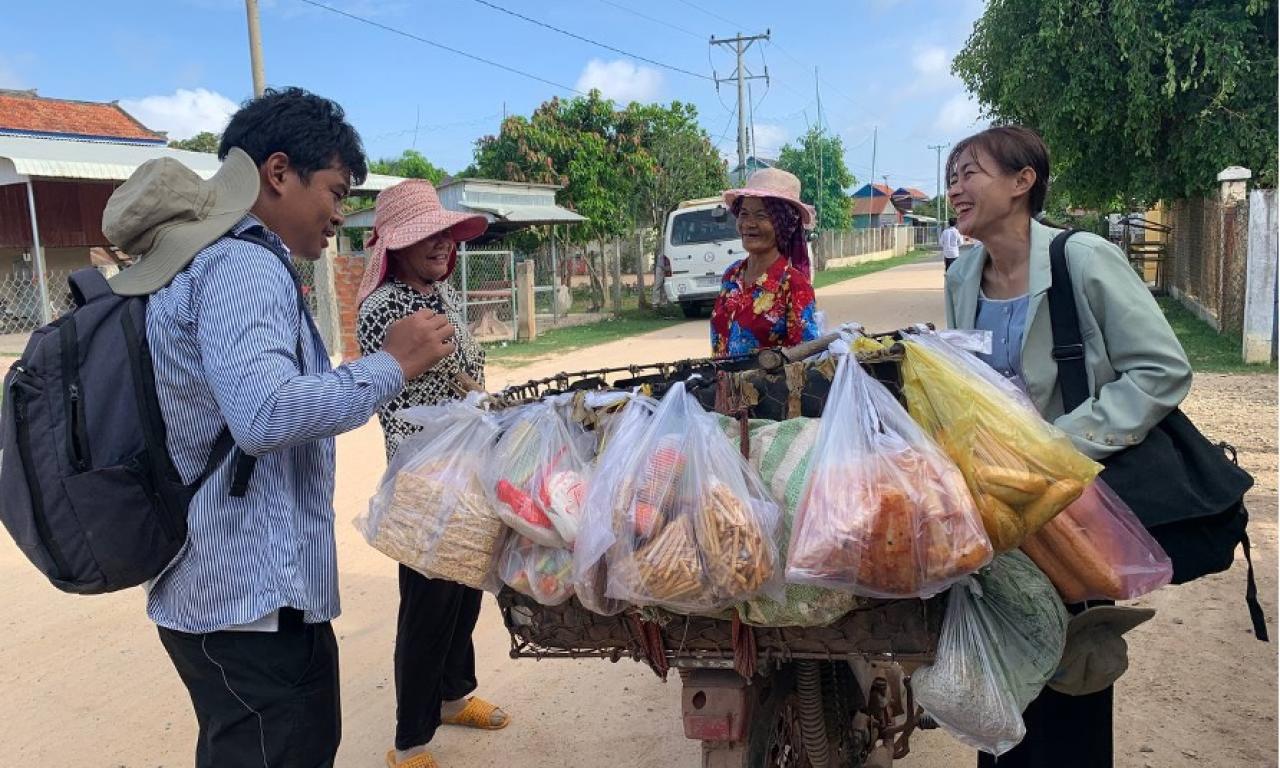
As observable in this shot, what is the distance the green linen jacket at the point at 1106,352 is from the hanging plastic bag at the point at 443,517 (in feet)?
4.01

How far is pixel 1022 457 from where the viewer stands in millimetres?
1599

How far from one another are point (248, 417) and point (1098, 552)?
1.56 metres

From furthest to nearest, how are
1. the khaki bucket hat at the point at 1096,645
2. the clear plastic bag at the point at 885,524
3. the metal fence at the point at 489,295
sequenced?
the metal fence at the point at 489,295, the khaki bucket hat at the point at 1096,645, the clear plastic bag at the point at 885,524

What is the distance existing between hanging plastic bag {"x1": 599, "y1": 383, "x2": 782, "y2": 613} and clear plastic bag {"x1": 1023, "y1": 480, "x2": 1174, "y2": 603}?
549mm

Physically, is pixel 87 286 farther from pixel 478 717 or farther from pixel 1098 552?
pixel 478 717

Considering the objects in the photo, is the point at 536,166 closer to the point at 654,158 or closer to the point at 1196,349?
the point at 654,158

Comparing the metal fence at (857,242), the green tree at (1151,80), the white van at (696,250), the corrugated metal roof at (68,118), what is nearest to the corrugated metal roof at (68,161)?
the white van at (696,250)

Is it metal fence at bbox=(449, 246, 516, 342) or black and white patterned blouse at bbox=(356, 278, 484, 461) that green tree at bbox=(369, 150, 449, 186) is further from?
black and white patterned blouse at bbox=(356, 278, 484, 461)

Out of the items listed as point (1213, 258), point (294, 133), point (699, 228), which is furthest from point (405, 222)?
point (699, 228)

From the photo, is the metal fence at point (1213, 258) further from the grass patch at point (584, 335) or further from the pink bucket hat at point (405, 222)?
the pink bucket hat at point (405, 222)

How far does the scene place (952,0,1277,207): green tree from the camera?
12.2 metres

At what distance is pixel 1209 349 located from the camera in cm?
1057

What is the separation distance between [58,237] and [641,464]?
70.5ft

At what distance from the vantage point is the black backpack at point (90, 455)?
5.63 feet
